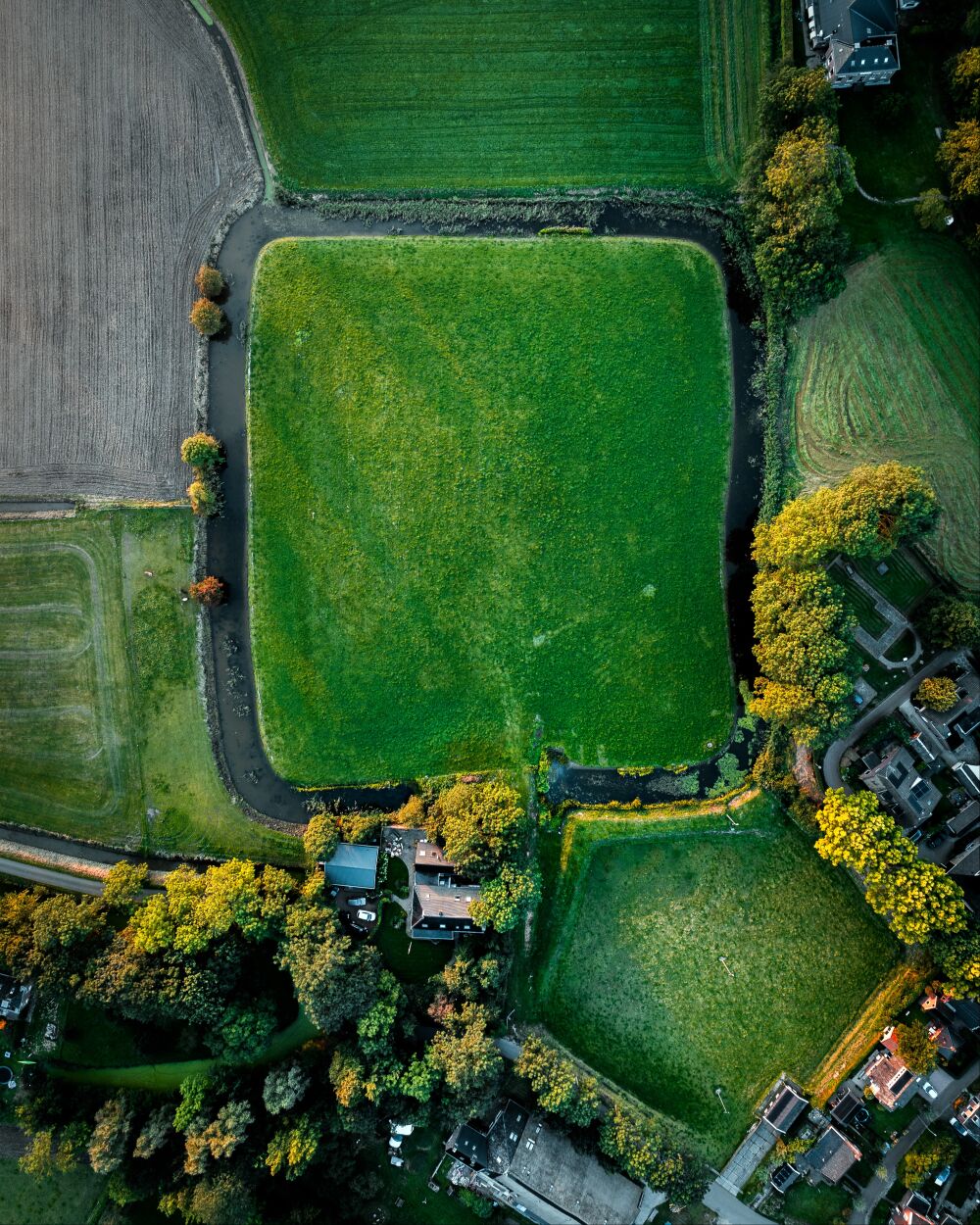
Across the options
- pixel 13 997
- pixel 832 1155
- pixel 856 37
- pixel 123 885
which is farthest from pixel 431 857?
pixel 856 37

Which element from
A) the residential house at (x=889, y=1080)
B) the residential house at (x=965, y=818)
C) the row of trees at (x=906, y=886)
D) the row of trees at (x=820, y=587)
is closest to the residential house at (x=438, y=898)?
the row of trees at (x=820, y=587)

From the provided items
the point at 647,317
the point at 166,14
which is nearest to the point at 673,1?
the point at 647,317

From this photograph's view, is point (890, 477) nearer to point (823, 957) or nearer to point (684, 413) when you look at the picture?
point (684, 413)

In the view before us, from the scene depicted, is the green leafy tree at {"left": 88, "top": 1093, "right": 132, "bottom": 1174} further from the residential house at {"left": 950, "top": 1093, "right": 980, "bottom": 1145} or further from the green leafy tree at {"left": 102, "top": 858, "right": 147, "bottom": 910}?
the residential house at {"left": 950, "top": 1093, "right": 980, "bottom": 1145}

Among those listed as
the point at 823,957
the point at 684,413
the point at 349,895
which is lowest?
the point at 823,957

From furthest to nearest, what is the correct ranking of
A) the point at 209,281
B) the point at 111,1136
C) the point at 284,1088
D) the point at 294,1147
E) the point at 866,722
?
the point at 866,722, the point at 209,281, the point at 111,1136, the point at 284,1088, the point at 294,1147

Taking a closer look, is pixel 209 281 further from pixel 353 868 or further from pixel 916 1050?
pixel 916 1050
